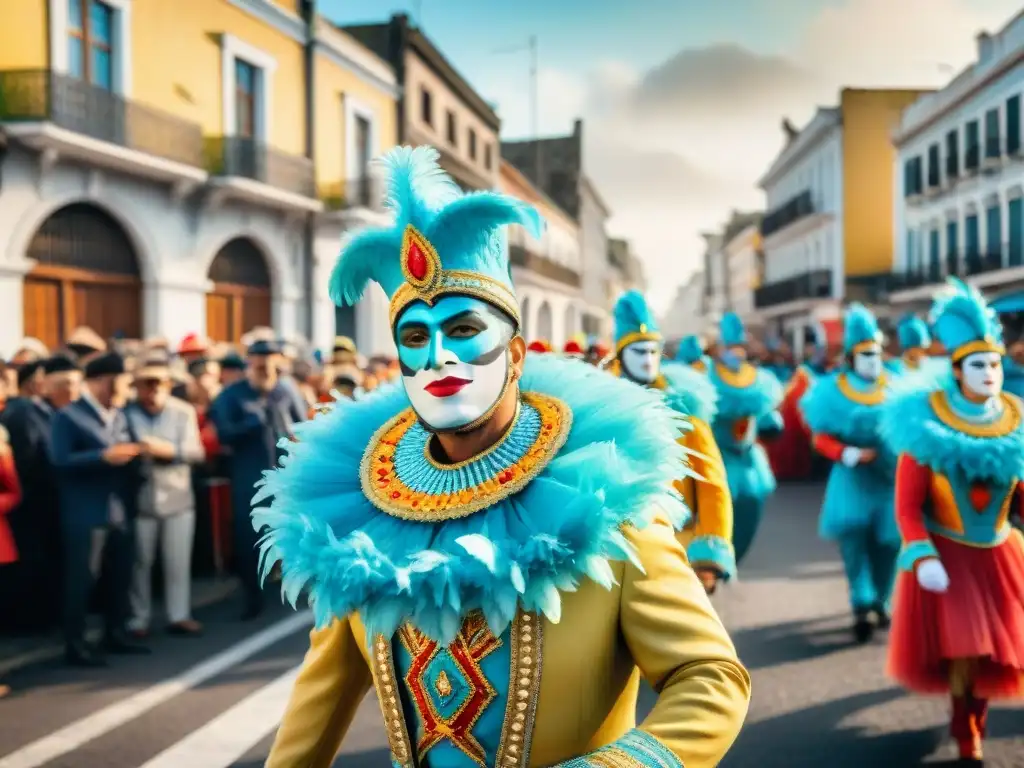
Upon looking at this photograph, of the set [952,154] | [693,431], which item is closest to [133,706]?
[693,431]

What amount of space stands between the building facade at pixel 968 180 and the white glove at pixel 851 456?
21880mm

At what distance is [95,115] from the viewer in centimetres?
1580

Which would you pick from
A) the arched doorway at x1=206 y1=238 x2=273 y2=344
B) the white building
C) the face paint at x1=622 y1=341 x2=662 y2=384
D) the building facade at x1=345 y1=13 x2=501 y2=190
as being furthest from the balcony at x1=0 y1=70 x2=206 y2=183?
the white building

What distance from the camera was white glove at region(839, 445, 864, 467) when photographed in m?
7.17

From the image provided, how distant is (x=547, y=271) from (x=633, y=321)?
3865cm

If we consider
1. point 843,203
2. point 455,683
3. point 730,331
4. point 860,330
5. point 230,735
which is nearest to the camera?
point 455,683

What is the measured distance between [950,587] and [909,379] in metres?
1.15

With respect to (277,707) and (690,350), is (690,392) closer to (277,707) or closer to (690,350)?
(277,707)

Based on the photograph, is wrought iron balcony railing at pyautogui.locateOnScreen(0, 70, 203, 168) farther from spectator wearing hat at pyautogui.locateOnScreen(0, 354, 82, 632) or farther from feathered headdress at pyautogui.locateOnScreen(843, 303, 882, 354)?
feathered headdress at pyautogui.locateOnScreen(843, 303, 882, 354)

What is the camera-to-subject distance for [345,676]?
7.34ft

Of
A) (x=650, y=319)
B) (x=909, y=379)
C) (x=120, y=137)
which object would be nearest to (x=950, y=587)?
(x=909, y=379)

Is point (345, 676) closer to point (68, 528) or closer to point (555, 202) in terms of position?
point (68, 528)

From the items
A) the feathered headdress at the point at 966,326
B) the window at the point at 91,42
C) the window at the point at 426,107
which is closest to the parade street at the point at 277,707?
the feathered headdress at the point at 966,326

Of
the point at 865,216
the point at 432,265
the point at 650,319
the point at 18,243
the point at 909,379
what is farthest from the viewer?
the point at 865,216
